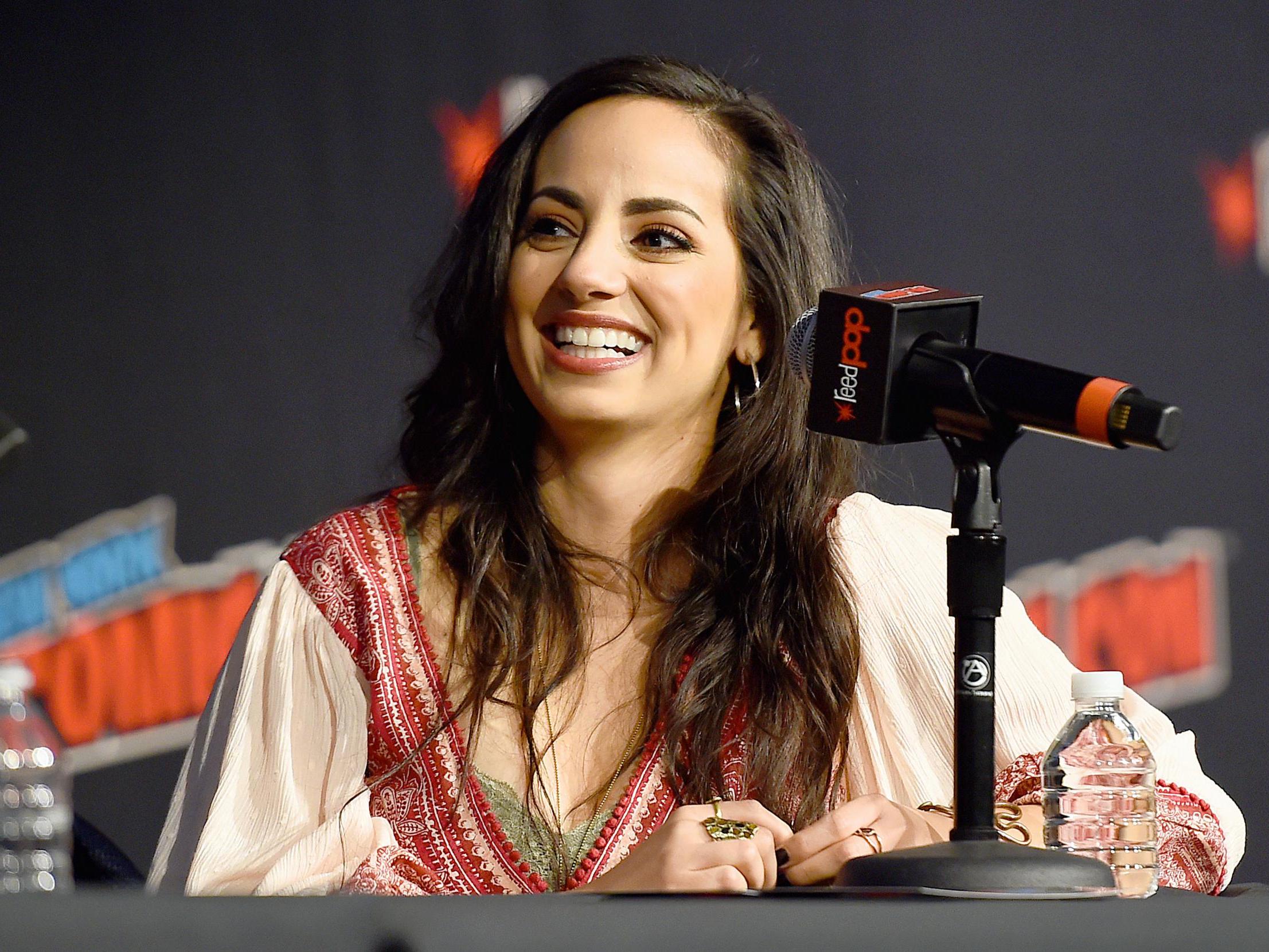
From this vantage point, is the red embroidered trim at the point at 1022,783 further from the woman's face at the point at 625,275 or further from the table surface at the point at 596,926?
the table surface at the point at 596,926

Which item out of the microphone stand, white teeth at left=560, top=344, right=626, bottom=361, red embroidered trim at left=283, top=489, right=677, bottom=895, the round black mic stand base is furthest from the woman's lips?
the round black mic stand base

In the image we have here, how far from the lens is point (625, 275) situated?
187 cm

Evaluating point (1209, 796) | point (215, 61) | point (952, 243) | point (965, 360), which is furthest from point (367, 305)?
point (965, 360)

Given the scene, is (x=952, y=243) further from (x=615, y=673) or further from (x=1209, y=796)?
(x=1209, y=796)

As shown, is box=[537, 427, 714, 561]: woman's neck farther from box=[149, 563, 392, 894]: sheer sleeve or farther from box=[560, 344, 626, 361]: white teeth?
box=[149, 563, 392, 894]: sheer sleeve

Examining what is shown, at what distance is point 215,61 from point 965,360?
2.45 meters

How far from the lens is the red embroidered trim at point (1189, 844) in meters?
1.40

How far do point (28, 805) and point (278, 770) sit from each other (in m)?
0.66

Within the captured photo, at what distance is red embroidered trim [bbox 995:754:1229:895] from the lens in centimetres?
140

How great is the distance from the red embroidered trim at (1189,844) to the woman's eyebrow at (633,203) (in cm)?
86

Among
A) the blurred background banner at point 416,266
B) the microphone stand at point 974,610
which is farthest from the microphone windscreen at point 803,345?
the blurred background banner at point 416,266

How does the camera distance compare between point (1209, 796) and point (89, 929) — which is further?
point (1209, 796)

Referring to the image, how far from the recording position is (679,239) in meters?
1.92

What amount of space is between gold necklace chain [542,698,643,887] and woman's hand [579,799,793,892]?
12.9 inches
